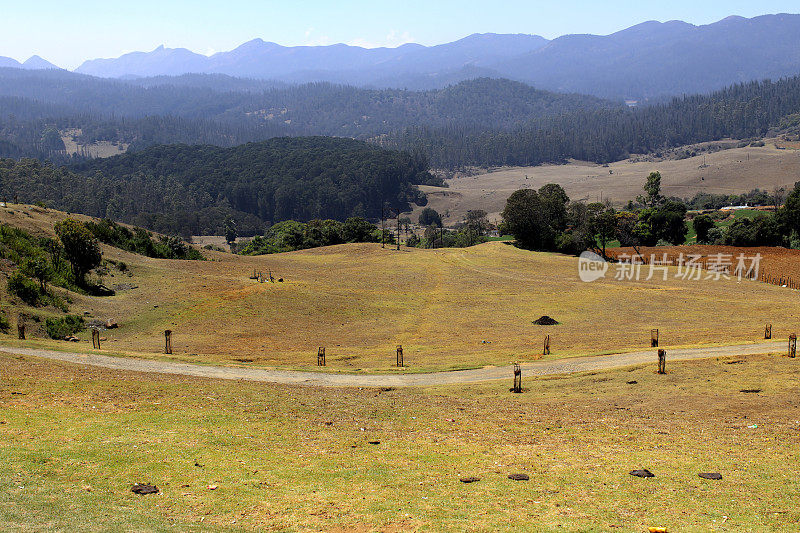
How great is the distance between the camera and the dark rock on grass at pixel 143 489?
50.6 feet

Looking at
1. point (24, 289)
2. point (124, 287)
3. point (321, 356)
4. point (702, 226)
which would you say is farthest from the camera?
point (702, 226)

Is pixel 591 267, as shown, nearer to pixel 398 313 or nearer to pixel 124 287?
pixel 398 313

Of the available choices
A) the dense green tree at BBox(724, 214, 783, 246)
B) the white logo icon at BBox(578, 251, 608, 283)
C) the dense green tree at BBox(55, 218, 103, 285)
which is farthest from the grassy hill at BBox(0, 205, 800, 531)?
the dense green tree at BBox(724, 214, 783, 246)

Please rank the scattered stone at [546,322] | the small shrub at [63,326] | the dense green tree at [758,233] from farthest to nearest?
the dense green tree at [758,233]
the scattered stone at [546,322]
the small shrub at [63,326]

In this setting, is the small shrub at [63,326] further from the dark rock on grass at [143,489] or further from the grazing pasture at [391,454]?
the dark rock on grass at [143,489]

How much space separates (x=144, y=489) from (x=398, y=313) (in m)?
43.1

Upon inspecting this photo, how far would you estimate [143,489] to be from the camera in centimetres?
1553

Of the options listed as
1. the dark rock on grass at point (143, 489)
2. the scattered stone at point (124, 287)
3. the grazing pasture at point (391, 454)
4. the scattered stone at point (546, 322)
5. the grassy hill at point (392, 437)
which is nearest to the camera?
the grazing pasture at point (391, 454)

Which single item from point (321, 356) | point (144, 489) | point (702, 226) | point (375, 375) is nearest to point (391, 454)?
point (144, 489)

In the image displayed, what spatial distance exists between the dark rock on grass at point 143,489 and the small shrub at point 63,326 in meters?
30.5

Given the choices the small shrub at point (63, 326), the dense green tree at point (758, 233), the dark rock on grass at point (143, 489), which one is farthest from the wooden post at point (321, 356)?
the dense green tree at point (758, 233)

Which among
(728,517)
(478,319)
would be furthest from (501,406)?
(478,319)

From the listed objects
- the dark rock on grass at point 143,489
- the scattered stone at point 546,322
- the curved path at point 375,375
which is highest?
the dark rock on grass at point 143,489

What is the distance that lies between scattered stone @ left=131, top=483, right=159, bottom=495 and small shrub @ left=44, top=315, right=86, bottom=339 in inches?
1204
